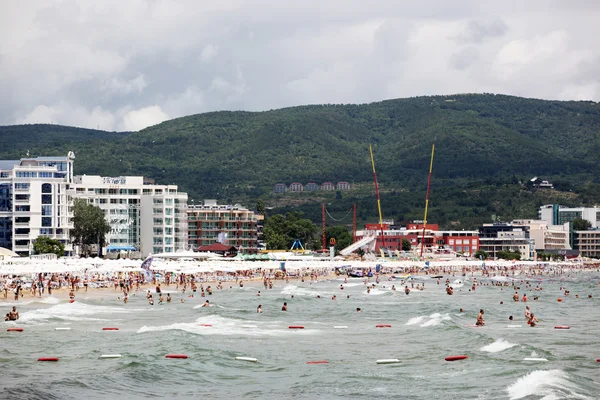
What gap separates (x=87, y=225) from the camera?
126 m

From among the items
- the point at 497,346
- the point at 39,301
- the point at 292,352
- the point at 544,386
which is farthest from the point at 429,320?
the point at 39,301

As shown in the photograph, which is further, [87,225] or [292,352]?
[87,225]

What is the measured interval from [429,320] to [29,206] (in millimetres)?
75567

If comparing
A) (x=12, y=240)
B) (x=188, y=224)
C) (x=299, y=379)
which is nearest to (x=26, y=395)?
(x=299, y=379)

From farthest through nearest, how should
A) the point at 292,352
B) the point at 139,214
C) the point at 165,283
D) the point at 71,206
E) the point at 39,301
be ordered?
1. the point at 139,214
2. the point at 71,206
3. the point at 165,283
4. the point at 39,301
5. the point at 292,352

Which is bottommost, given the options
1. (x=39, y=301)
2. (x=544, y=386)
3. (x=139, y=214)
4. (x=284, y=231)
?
(x=544, y=386)

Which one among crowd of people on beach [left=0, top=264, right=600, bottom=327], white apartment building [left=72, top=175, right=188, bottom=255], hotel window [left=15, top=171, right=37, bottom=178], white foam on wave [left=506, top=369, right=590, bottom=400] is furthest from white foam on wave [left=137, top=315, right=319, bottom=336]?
white apartment building [left=72, top=175, right=188, bottom=255]

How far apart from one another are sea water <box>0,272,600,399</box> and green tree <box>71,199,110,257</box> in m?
52.1

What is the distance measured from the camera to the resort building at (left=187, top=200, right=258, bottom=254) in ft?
536

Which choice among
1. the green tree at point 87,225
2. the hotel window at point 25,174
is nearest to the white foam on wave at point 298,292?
the green tree at point 87,225

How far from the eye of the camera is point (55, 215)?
4911 inches

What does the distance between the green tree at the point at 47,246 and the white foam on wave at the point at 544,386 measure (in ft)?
291

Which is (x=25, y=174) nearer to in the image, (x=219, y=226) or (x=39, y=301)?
(x=219, y=226)

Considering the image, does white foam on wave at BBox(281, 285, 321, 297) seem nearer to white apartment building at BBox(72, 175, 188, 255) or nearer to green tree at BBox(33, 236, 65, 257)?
green tree at BBox(33, 236, 65, 257)
